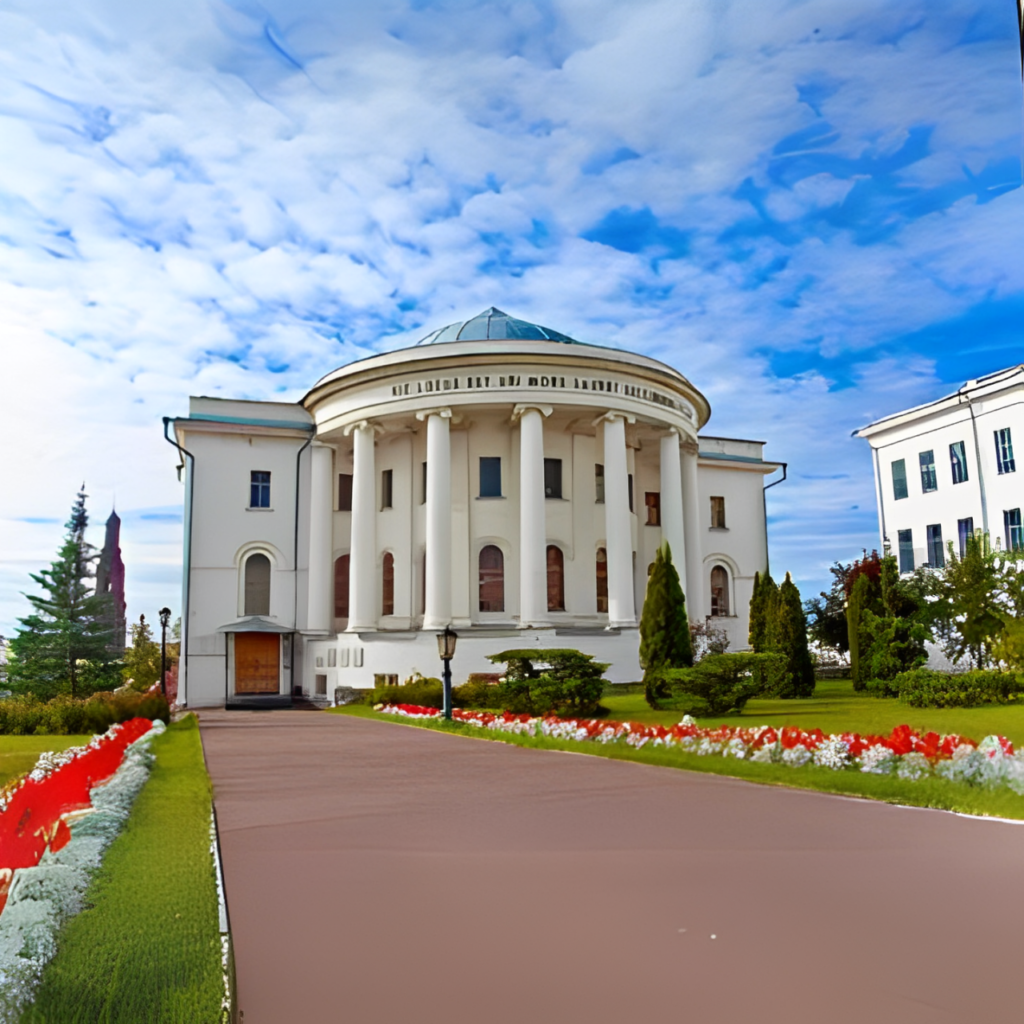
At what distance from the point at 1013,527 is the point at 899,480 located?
644 cm

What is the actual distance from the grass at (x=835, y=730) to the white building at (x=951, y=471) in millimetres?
11050

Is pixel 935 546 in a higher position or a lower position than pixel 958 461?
lower

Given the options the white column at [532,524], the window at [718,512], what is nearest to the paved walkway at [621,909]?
the white column at [532,524]

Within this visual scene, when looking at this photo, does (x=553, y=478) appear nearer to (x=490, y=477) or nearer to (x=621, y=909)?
(x=490, y=477)

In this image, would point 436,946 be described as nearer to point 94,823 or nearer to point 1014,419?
point 94,823

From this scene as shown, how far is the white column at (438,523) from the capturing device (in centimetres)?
2945

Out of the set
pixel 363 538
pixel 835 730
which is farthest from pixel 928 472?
pixel 835 730

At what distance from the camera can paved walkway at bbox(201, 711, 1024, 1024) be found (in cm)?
367

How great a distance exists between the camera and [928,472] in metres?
37.1

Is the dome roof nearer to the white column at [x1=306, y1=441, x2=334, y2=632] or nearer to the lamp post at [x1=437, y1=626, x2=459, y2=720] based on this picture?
the white column at [x1=306, y1=441, x2=334, y2=632]

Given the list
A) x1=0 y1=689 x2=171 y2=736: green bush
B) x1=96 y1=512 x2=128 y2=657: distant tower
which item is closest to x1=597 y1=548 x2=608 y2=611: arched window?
x1=0 y1=689 x2=171 y2=736: green bush

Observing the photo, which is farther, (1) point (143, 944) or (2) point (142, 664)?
(2) point (142, 664)

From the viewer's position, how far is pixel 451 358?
3028cm

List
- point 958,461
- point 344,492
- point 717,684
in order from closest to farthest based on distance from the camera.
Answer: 1. point 717,684
2. point 958,461
3. point 344,492
